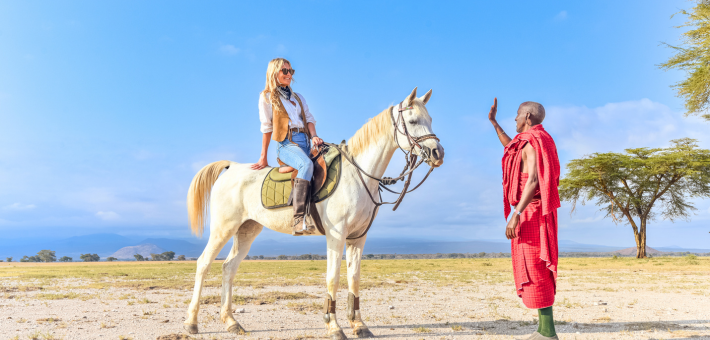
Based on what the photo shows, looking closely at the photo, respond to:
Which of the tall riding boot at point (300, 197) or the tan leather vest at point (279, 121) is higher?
the tan leather vest at point (279, 121)

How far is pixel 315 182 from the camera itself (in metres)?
5.21

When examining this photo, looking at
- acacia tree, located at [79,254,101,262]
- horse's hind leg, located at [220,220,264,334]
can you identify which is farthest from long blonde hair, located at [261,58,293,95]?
acacia tree, located at [79,254,101,262]

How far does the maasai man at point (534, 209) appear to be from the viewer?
350cm

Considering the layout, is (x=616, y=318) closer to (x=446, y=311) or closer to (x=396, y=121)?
(x=446, y=311)

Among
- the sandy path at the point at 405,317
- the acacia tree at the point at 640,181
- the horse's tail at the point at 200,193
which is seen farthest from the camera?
the acacia tree at the point at 640,181

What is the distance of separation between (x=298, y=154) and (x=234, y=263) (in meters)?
2.05

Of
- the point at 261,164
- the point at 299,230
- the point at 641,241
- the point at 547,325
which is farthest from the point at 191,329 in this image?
the point at 641,241

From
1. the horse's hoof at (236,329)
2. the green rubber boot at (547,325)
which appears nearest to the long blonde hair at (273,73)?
the horse's hoof at (236,329)

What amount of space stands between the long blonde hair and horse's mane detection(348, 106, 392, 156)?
132 cm

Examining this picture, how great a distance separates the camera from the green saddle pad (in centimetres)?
511

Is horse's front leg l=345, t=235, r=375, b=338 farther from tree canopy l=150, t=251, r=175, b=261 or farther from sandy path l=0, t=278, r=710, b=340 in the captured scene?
tree canopy l=150, t=251, r=175, b=261

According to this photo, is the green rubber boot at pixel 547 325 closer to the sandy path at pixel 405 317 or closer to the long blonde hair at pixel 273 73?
the sandy path at pixel 405 317

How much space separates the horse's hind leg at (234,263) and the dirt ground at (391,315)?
177mm

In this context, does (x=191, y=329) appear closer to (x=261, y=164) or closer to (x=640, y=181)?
(x=261, y=164)
